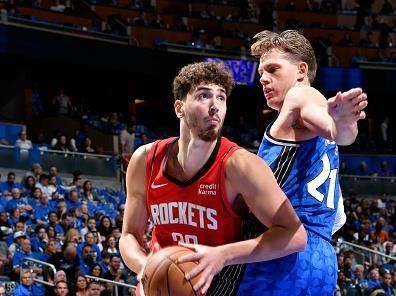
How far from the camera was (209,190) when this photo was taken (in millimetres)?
3836

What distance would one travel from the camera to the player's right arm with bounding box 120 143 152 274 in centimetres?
408

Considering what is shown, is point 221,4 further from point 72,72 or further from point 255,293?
point 255,293

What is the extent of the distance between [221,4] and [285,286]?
25.1m

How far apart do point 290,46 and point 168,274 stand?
149 centimetres

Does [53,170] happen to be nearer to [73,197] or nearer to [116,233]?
[73,197]

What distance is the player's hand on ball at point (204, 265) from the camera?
11.1ft

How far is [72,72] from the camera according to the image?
26031mm

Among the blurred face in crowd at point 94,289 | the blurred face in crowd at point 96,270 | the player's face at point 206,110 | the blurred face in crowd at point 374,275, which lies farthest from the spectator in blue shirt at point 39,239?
the player's face at point 206,110

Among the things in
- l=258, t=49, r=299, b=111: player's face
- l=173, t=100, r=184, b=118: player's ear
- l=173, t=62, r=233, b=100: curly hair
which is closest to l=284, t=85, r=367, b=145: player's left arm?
l=258, t=49, r=299, b=111: player's face

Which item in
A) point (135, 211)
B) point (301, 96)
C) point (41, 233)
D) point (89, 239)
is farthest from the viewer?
point (89, 239)

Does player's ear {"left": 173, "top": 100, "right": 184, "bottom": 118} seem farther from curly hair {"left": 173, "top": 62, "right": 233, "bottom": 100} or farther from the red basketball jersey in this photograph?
the red basketball jersey

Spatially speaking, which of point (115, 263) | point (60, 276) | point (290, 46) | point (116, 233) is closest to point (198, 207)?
point (290, 46)

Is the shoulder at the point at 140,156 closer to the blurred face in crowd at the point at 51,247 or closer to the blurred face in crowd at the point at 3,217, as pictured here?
the blurred face in crowd at the point at 51,247

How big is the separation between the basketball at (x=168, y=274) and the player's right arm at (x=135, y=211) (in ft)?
1.48
